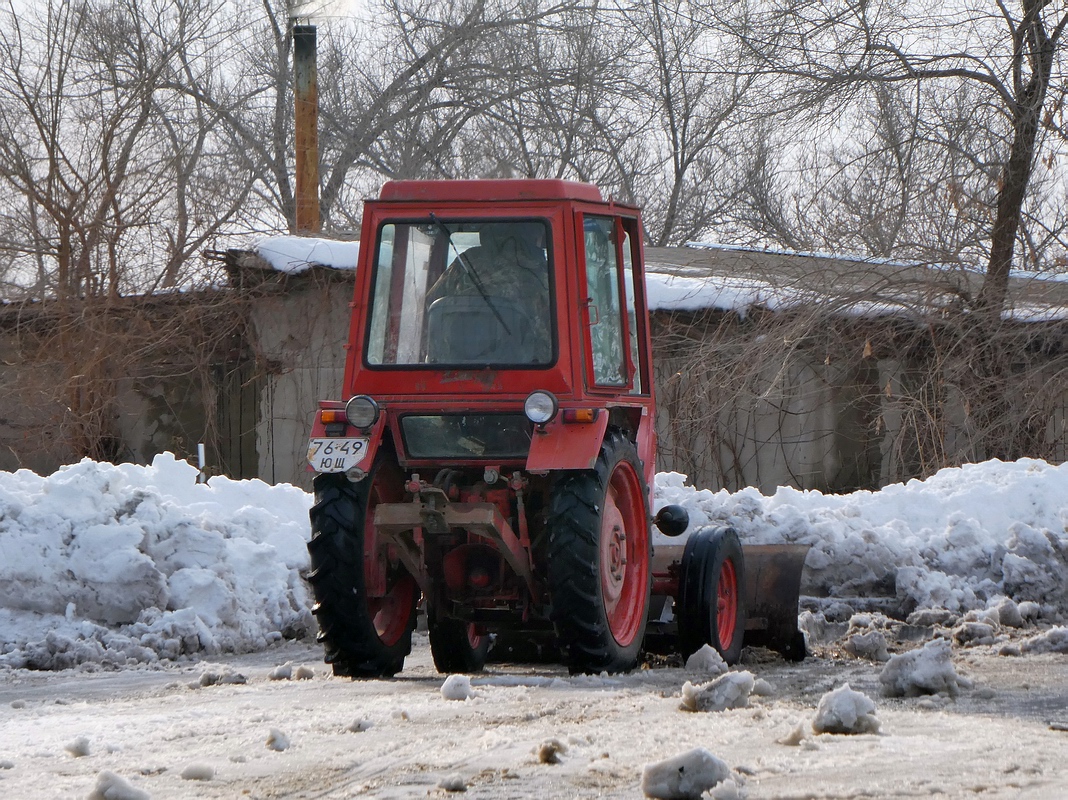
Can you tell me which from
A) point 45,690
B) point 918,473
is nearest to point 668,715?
point 45,690

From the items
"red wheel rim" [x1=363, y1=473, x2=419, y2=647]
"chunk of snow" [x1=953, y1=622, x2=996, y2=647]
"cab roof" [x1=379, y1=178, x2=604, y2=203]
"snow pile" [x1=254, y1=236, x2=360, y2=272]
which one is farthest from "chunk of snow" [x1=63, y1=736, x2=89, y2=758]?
"snow pile" [x1=254, y1=236, x2=360, y2=272]

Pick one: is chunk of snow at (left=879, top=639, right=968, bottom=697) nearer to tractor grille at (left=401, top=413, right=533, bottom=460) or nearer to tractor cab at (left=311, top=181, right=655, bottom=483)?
tractor cab at (left=311, top=181, right=655, bottom=483)

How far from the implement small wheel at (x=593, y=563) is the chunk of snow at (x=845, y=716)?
1.69 meters

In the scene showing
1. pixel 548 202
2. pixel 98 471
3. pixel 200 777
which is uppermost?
pixel 548 202

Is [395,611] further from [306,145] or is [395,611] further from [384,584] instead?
[306,145]

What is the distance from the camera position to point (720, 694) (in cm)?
491

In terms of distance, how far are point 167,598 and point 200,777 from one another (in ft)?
13.3

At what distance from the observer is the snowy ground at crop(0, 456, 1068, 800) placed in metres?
3.83

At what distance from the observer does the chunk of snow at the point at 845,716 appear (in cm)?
425

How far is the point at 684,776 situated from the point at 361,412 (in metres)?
2.89

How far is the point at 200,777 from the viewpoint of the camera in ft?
12.7

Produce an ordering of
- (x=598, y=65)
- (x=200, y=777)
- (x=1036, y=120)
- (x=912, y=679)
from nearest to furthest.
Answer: (x=200, y=777), (x=912, y=679), (x=1036, y=120), (x=598, y=65)

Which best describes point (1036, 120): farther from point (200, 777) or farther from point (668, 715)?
point (200, 777)

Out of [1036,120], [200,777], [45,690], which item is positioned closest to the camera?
[200,777]
